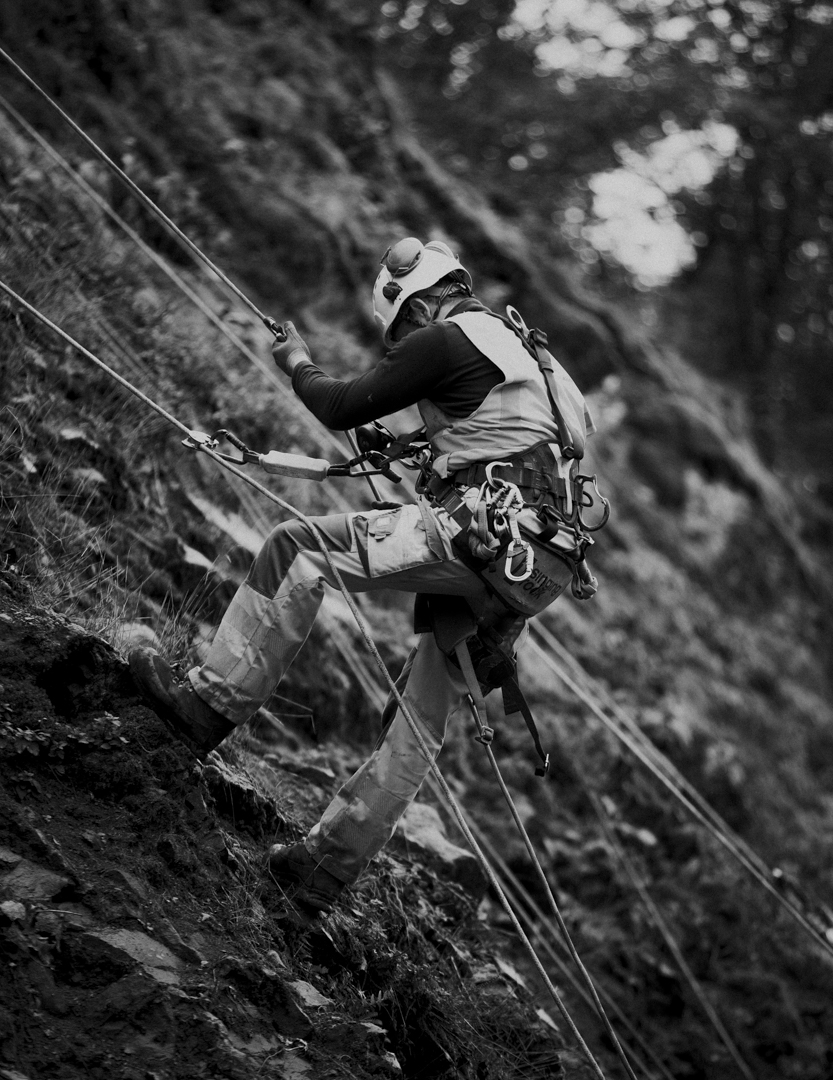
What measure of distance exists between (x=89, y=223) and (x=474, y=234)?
15.9 feet

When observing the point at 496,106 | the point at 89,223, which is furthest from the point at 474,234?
the point at 89,223

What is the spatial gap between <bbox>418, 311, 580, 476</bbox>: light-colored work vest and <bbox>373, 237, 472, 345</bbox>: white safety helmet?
0.19 metres

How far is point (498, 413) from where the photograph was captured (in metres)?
4.04

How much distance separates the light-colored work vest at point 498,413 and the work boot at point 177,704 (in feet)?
3.62

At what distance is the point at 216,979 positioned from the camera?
11.1 ft

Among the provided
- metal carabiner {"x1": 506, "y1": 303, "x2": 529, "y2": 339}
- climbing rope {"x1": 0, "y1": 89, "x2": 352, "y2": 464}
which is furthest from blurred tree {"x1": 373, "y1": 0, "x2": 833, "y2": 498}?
metal carabiner {"x1": 506, "y1": 303, "x2": 529, "y2": 339}

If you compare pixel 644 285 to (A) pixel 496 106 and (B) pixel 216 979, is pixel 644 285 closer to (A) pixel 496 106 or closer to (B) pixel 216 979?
(A) pixel 496 106

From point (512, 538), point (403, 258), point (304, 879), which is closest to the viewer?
point (512, 538)

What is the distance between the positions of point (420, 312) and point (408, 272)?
0.14 m

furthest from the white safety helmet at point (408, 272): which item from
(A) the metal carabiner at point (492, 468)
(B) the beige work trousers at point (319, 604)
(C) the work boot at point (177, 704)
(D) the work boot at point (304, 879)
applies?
(D) the work boot at point (304, 879)

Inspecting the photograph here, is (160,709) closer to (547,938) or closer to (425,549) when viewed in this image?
(425,549)

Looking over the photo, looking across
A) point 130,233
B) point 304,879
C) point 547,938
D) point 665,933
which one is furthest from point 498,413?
point 665,933

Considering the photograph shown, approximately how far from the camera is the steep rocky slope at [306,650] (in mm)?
3496

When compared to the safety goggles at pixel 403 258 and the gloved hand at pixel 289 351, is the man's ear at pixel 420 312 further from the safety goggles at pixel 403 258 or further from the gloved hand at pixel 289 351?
the gloved hand at pixel 289 351
